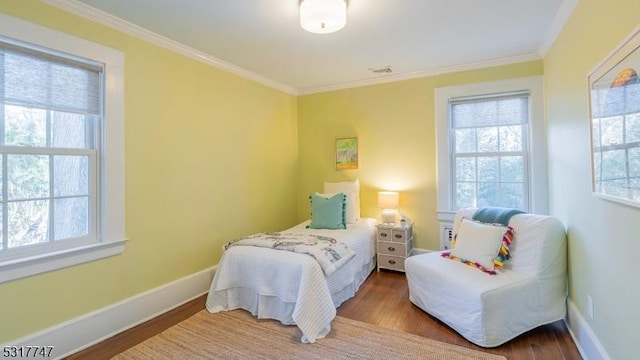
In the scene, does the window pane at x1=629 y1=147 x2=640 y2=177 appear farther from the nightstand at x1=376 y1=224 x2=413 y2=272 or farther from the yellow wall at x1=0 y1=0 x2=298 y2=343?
the yellow wall at x1=0 y1=0 x2=298 y2=343

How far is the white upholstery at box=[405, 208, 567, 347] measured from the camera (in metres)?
2.08

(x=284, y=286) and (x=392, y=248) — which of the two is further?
(x=392, y=248)

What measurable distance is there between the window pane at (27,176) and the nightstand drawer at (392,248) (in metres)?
3.14

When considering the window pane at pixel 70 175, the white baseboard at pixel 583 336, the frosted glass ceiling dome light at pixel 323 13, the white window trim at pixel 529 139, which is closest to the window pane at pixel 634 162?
the white baseboard at pixel 583 336

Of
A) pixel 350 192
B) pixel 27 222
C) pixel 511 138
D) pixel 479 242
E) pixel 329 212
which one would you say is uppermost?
pixel 511 138

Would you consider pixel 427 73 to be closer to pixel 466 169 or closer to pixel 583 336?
pixel 466 169

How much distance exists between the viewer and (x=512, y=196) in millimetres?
3377

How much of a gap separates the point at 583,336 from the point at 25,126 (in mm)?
3909

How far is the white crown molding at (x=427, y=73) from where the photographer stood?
10.7ft

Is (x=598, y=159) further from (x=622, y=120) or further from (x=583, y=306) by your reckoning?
(x=583, y=306)

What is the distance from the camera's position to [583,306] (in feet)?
6.66

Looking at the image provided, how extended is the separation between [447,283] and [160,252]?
2.46m

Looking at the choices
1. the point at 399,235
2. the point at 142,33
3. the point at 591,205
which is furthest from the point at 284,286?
the point at 142,33

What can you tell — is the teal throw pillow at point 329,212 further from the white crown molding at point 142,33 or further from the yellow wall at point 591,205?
the yellow wall at point 591,205
